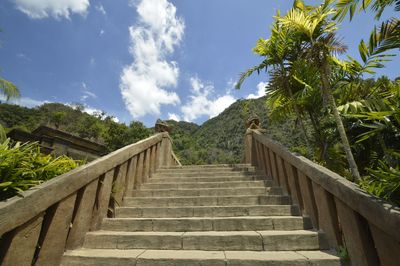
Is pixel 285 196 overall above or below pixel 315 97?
below

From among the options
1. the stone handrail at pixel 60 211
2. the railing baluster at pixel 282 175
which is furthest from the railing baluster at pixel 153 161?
the railing baluster at pixel 282 175

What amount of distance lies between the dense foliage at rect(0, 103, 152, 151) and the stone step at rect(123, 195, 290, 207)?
16.4 metres

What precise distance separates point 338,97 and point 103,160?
17.9 feet

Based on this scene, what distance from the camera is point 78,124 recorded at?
36.3 m

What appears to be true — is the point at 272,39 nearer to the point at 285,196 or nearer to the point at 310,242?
the point at 285,196

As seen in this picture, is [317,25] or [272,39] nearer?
[317,25]

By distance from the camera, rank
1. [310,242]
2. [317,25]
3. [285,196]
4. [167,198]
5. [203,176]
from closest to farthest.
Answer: [310,242] → [285,196] → [167,198] → [317,25] → [203,176]

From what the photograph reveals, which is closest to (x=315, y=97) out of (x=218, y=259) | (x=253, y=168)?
(x=253, y=168)

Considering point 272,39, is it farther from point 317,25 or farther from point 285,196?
point 285,196

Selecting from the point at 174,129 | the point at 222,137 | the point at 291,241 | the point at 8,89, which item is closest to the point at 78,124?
the point at 174,129

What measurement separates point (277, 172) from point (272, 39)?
12.1ft

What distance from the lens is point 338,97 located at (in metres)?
5.58

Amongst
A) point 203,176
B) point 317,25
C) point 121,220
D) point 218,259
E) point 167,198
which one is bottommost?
point 218,259

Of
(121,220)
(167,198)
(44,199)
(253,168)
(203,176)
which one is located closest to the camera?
(44,199)
